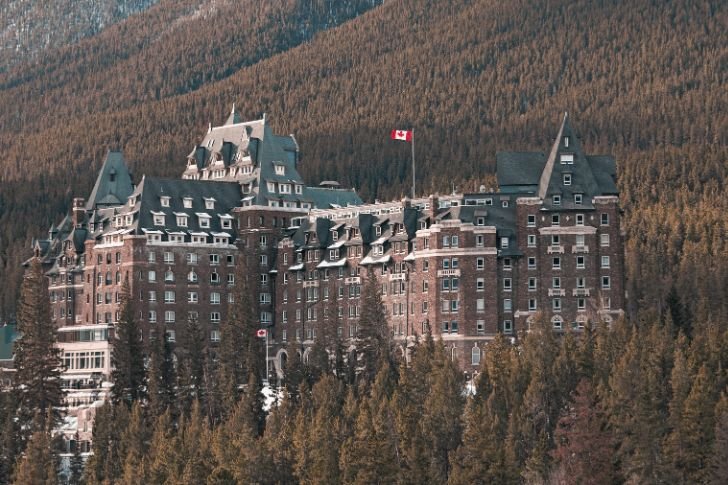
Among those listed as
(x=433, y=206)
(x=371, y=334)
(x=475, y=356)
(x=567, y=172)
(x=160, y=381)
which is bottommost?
(x=160, y=381)

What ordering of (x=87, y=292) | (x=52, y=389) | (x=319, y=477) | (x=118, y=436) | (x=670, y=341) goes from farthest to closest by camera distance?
(x=87, y=292), (x=52, y=389), (x=118, y=436), (x=670, y=341), (x=319, y=477)

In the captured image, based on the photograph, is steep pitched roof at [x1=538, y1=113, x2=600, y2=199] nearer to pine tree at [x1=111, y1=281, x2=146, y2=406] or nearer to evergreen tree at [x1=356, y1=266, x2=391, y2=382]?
evergreen tree at [x1=356, y1=266, x2=391, y2=382]

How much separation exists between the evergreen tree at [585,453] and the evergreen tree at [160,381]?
45.6 metres

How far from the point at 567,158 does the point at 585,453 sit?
1796 inches

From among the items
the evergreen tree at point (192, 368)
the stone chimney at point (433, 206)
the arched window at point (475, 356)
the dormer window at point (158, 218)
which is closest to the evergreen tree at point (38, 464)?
the evergreen tree at point (192, 368)

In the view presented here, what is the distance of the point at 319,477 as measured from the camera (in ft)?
451

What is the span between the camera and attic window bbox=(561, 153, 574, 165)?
6703 inches

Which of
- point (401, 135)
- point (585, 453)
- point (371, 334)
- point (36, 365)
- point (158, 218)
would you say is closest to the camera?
point (585, 453)

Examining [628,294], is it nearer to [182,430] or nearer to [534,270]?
[534,270]

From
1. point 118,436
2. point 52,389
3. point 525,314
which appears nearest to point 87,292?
point 52,389

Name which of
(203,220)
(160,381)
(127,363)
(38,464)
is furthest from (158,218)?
(38,464)

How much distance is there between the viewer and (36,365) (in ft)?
575

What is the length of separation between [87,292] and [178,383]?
27.6 m

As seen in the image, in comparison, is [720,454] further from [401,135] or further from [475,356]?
[401,135]
